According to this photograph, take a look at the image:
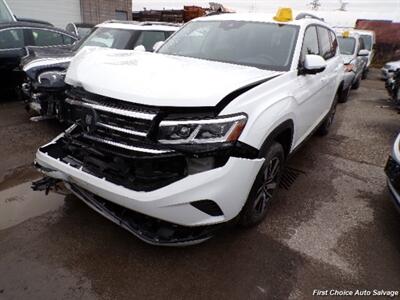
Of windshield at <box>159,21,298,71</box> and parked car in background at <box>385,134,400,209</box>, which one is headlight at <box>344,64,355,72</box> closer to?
windshield at <box>159,21,298,71</box>

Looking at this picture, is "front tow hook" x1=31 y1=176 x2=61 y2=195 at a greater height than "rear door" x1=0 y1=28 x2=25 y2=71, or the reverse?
"rear door" x1=0 y1=28 x2=25 y2=71

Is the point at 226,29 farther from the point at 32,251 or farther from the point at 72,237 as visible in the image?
the point at 32,251

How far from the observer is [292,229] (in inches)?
127

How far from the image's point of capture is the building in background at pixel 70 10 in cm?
1463

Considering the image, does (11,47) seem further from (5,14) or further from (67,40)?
(5,14)

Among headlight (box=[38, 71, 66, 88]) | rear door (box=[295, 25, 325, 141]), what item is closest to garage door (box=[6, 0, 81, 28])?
headlight (box=[38, 71, 66, 88])

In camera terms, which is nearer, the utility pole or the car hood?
the car hood

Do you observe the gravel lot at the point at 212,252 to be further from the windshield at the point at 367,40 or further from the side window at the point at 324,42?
the windshield at the point at 367,40

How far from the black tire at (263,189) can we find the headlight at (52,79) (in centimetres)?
289

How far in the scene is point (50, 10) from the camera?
1566 cm

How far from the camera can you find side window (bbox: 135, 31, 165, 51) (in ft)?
20.4

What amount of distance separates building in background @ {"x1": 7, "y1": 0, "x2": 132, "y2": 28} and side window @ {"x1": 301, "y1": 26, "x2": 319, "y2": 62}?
552 inches

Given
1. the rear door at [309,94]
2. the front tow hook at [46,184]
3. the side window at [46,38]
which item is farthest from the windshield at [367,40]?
the front tow hook at [46,184]

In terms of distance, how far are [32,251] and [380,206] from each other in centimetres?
352
